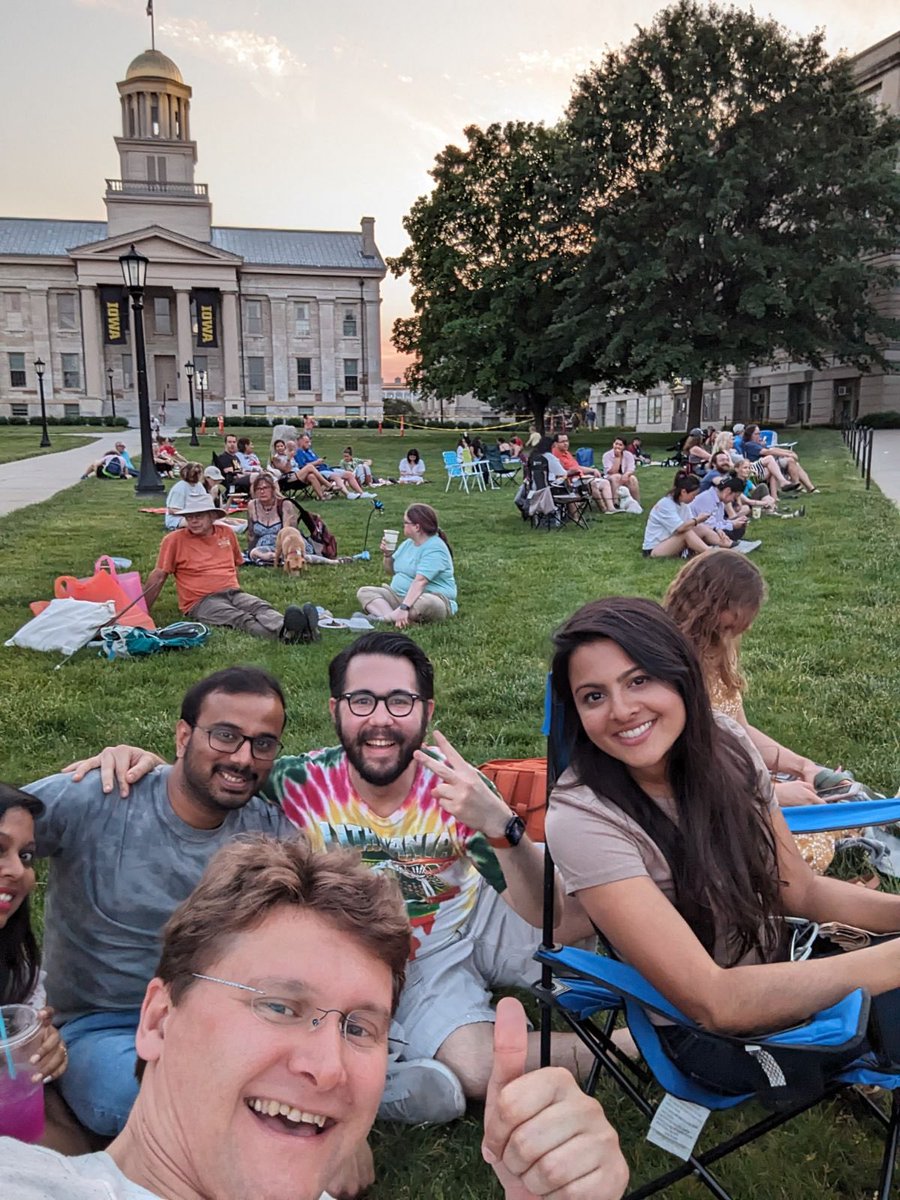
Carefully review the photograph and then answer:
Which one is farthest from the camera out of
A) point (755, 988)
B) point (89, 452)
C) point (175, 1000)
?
point (89, 452)

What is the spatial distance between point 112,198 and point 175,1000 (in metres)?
74.7

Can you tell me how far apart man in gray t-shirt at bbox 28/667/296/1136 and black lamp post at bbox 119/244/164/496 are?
15777 mm

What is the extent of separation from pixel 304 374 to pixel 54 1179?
69007 mm

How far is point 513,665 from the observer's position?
6723mm

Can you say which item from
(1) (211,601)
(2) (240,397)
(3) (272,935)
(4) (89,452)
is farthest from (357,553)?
(2) (240,397)

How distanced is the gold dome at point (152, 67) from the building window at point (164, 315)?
18817 millimetres

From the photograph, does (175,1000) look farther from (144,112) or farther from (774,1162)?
(144,112)

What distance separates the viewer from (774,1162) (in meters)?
2.35

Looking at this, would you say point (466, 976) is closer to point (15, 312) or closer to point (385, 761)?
point (385, 761)

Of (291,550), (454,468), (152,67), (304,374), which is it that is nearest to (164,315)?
(304,374)

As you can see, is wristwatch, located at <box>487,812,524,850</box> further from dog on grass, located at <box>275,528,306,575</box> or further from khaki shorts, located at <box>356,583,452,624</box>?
dog on grass, located at <box>275,528,306,575</box>

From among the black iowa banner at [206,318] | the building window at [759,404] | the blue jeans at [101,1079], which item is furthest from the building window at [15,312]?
the blue jeans at [101,1079]

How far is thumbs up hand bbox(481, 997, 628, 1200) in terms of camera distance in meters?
1.28

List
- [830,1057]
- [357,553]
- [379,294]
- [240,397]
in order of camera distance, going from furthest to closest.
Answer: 1. [379,294]
2. [240,397]
3. [357,553]
4. [830,1057]
